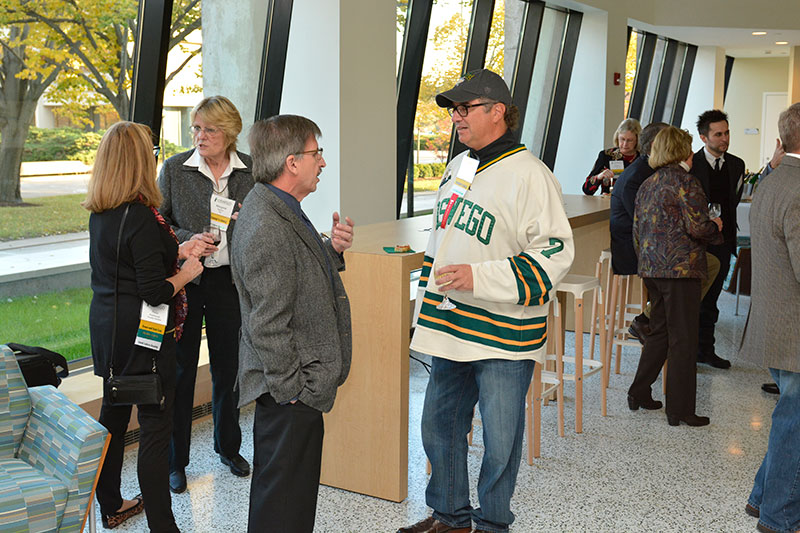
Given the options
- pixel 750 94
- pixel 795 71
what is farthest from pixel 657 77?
pixel 750 94

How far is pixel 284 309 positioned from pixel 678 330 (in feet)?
9.32

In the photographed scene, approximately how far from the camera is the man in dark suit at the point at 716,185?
5137 millimetres

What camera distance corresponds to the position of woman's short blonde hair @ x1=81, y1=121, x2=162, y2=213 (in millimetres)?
2586

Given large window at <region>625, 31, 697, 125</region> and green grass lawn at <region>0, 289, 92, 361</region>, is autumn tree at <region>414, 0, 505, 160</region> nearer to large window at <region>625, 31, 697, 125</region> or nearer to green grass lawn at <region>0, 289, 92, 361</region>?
green grass lawn at <region>0, 289, 92, 361</region>

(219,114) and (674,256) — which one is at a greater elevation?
(219,114)

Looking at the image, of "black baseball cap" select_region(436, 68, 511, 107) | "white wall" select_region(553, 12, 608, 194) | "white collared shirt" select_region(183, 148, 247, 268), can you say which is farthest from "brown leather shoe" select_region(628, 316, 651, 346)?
"white wall" select_region(553, 12, 608, 194)

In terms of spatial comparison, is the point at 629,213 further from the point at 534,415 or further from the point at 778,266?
the point at 778,266

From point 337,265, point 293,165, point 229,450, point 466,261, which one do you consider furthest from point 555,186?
point 229,450

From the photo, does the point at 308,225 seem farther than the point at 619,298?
No

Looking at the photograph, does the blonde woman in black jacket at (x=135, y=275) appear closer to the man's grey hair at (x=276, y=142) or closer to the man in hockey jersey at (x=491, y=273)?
the man's grey hair at (x=276, y=142)

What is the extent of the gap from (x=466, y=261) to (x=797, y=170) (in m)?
1.23

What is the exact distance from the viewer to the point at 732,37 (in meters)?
12.6

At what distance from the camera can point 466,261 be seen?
104 inches

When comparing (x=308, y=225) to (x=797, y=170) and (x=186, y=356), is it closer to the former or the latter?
(x=186, y=356)
